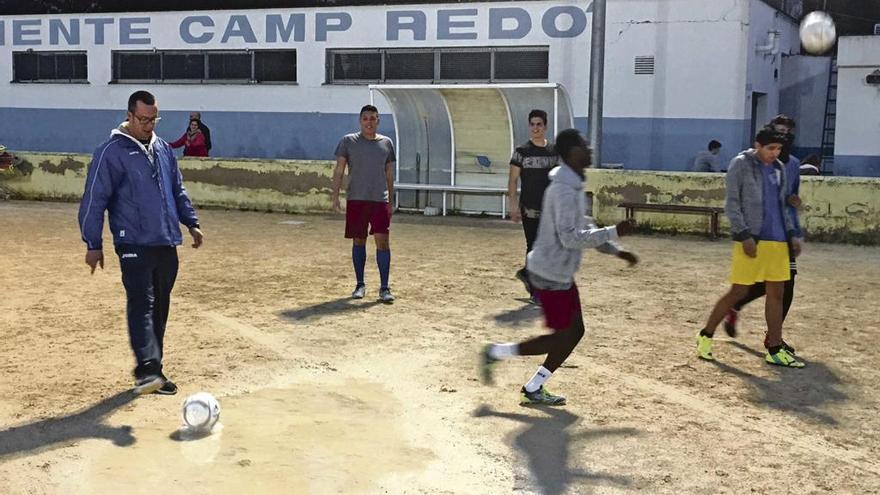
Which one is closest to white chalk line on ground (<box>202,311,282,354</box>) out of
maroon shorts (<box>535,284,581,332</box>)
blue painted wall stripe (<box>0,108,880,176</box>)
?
maroon shorts (<box>535,284,581,332</box>)

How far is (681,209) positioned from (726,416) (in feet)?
28.8

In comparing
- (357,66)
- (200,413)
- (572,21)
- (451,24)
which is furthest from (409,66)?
(200,413)

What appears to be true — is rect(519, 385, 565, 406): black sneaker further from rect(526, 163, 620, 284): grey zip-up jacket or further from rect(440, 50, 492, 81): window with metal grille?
rect(440, 50, 492, 81): window with metal grille

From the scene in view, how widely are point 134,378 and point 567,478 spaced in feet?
9.38

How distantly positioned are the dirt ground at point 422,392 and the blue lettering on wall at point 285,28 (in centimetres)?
1212

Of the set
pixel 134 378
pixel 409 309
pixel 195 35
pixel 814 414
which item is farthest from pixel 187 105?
pixel 814 414

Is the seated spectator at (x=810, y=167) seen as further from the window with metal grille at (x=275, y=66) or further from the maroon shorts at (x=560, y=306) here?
the window with metal grille at (x=275, y=66)

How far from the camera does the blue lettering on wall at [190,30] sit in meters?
22.5

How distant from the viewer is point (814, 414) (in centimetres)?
558

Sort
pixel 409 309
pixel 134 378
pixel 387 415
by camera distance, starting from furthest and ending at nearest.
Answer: pixel 409 309 → pixel 134 378 → pixel 387 415

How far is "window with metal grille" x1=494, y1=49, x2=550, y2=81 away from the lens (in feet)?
64.7

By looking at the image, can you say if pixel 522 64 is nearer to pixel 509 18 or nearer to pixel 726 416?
pixel 509 18

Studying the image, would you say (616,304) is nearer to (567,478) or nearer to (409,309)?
(409,309)

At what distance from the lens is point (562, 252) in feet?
17.7
